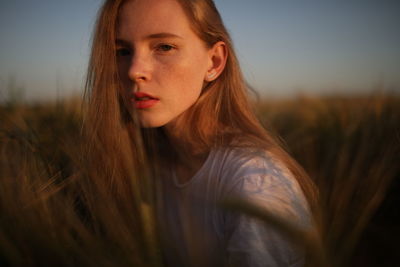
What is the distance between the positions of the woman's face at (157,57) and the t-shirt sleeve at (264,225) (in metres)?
0.44

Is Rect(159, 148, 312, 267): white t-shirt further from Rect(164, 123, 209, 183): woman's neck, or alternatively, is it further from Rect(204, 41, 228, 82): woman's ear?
Rect(204, 41, 228, 82): woman's ear

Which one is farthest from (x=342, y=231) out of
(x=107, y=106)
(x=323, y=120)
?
(x=323, y=120)

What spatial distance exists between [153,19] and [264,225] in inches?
30.7

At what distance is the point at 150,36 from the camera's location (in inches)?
40.5

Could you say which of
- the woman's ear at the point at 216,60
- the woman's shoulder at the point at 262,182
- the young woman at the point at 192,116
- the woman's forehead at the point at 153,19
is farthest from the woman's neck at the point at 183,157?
the woman's forehead at the point at 153,19

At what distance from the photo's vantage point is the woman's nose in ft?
3.38

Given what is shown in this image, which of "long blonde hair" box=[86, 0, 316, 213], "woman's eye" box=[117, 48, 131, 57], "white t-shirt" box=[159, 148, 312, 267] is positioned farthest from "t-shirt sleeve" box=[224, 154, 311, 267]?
"woman's eye" box=[117, 48, 131, 57]

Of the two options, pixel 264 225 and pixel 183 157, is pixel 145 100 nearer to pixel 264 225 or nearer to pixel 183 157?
pixel 183 157

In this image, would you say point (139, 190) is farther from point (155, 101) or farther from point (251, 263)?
point (155, 101)

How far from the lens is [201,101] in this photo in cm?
121

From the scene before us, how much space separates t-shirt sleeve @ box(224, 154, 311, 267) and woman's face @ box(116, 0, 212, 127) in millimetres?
444

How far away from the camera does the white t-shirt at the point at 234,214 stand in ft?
2.26

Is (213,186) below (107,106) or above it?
below

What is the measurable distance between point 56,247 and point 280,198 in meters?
0.49
